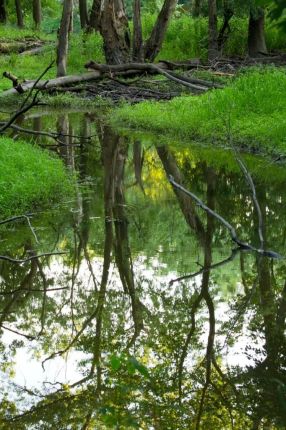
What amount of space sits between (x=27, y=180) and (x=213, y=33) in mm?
16554

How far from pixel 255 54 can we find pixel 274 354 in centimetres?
2257

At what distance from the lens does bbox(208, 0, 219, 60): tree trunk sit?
79.8 ft

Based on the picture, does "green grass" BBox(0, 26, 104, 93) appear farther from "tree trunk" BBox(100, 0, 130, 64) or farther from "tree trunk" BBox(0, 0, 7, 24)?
"tree trunk" BBox(0, 0, 7, 24)

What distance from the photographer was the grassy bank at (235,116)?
536 inches

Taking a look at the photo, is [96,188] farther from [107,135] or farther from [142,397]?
[142,397]

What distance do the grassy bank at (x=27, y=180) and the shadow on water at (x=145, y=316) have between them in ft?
0.85

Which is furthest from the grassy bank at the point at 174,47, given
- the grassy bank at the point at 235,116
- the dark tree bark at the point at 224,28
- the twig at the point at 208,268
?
the twig at the point at 208,268

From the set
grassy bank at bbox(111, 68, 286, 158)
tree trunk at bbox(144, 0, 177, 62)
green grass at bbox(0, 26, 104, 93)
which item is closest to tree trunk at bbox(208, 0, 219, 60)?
tree trunk at bbox(144, 0, 177, 62)

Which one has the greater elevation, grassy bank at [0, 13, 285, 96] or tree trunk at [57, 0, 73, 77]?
grassy bank at [0, 13, 285, 96]

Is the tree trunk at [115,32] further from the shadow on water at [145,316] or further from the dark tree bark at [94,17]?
the shadow on water at [145,316]

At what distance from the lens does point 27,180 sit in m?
9.88

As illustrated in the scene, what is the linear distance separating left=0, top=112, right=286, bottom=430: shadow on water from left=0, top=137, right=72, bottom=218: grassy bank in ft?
0.85

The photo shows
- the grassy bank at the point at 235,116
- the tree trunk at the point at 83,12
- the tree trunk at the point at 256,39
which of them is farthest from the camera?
the tree trunk at the point at 83,12

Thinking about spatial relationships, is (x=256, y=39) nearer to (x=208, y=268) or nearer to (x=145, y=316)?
(x=208, y=268)
